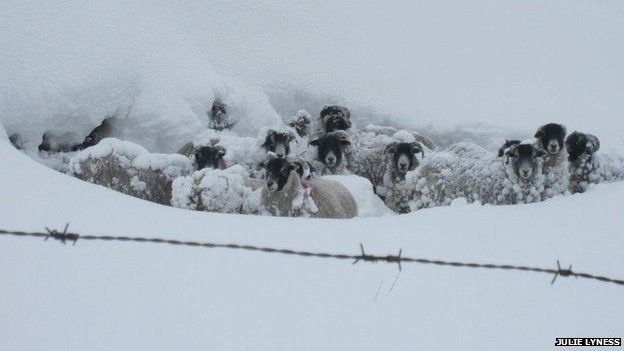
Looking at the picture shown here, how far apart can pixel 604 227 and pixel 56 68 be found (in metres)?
7.38

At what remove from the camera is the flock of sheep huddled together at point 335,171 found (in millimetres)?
6633

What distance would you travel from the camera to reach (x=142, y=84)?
31.2ft

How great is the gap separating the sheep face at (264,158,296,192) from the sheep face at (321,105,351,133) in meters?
2.95

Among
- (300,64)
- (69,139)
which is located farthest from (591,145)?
(69,139)

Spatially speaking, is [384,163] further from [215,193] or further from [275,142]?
[215,193]

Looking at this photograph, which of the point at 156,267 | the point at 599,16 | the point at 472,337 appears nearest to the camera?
the point at 472,337

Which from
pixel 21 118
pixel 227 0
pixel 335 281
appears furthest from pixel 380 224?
pixel 227 0

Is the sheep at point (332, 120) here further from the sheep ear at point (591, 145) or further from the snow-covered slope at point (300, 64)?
the sheep ear at point (591, 145)

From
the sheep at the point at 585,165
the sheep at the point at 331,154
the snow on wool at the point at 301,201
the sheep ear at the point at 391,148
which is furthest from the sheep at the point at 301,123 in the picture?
the sheep at the point at 585,165

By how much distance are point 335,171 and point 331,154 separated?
1.02ft

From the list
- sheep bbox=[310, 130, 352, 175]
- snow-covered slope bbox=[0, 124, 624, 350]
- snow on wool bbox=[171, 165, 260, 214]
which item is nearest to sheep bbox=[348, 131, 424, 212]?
sheep bbox=[310, 130, 352, 175]

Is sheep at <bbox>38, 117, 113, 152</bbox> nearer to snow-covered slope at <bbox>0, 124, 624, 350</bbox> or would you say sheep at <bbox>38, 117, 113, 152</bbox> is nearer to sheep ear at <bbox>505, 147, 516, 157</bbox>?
snow-covered slope at <bbox>0, 124, 624, 350</bbox>

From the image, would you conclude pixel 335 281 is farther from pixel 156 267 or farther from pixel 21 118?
pixel 21 118

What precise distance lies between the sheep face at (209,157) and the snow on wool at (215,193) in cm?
87
